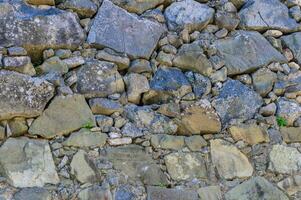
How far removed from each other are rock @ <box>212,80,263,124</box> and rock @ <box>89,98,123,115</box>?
2.08ft

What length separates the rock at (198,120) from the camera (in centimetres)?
282

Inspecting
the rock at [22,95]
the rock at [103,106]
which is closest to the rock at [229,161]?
the rock at [103,106]

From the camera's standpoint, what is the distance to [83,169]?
8.34ft

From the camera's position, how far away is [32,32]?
8.86ft

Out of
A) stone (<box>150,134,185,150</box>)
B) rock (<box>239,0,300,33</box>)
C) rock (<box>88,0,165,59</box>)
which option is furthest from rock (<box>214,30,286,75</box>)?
stone (<box>150,134,185,150</box>)

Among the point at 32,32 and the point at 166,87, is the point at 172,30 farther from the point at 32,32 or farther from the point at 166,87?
the point at 32,32

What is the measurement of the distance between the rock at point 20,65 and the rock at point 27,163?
1.27ft

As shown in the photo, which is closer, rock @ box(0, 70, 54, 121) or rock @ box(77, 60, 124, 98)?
rock @ box(0, 70, 54, 121)

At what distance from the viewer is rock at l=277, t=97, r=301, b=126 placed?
3.03 meters

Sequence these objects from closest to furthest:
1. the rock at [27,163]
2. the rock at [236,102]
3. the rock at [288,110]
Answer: the rock at [27,163], the rock at [236,102], the rock at [288,110]

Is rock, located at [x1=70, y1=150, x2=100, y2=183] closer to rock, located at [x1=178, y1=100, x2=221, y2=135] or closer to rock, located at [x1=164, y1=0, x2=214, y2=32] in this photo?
rock, located at [x1=178, y1=100, x2=221, y2=135]

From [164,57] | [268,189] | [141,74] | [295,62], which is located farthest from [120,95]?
[295,62]

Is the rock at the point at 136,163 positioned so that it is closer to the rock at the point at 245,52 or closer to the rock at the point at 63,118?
the rock at the point at 63,118

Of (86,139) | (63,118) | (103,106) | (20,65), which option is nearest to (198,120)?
(103,106)
